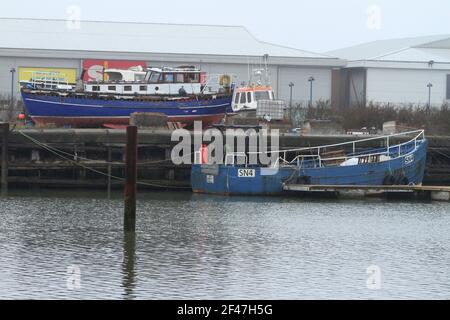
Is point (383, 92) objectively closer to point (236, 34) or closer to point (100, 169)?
point (236, 34)

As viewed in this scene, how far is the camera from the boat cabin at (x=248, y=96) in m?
51.3

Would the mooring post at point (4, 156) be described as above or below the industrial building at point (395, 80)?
below

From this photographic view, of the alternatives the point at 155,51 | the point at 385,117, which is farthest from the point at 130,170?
the point at 155,51

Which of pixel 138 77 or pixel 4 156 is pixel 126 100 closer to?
pixel 138 77

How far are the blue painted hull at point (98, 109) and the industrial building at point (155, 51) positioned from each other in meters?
13.8

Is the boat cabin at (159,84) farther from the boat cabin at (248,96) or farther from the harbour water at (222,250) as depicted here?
the harbour water at (222,250)

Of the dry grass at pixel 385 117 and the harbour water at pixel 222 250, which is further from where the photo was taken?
the dry grass at pixel 385 117

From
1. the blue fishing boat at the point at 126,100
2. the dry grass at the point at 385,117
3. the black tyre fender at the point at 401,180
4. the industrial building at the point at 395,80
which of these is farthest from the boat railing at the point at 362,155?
the industrial building at the point at 395,80

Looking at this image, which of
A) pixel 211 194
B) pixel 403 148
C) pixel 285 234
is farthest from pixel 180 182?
pixel 285 234

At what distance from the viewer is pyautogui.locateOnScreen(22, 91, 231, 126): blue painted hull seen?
5041cm

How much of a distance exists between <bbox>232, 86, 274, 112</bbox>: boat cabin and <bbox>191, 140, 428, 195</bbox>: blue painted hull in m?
8.88

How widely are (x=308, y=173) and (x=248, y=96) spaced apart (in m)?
9.62

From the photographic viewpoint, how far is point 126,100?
166 ft

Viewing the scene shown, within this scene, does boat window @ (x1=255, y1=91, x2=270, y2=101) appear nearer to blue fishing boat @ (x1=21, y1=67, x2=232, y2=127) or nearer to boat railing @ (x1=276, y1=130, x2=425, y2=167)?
blue fishing boat @ (x1=21, y1=67, x2=232, y2=127)
